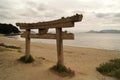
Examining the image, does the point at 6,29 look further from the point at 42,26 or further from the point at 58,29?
the point at 58,29

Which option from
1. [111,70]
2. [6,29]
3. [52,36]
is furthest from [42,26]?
[6,29]

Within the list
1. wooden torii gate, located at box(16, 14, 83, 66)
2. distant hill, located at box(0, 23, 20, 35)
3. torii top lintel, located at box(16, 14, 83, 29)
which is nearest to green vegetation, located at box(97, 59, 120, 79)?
wooden torii gate, located at box(16, 14, 83, 66)

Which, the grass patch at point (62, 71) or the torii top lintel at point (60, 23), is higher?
the torii top lintel at point (60, 23)

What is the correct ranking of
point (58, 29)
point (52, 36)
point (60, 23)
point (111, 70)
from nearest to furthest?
point (60, 23) → point (58, 29) → point (52, 36) → point (111, 70)

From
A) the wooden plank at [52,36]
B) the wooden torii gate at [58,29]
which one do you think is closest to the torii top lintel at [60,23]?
the wooden torii gate at [58,29]

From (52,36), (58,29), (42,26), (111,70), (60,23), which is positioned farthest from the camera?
(111,70)

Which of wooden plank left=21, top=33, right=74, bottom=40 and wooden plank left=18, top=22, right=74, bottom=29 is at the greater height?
wooden plank left=18, top=22, right=74, bottom=29

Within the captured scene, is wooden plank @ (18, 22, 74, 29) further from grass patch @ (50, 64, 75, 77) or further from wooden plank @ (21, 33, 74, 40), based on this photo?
grass patch @ (50, 64, 75, 77)

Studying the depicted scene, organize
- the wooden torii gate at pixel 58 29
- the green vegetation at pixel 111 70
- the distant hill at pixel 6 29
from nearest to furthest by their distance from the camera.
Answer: the wooden torii gate at pixel 58 29
the green vegetation at pixel 111 70
the distant hill at pixel 6 29

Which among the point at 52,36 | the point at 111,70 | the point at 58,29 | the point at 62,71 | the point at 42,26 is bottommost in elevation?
the point at 111,70

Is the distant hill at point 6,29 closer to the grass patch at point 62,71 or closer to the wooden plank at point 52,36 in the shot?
the wooden plank at point 52,36

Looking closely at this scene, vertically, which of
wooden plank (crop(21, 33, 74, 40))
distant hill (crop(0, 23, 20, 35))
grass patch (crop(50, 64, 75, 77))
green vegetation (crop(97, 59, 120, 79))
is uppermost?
distant hill (crop(0, 23, 20, 35))

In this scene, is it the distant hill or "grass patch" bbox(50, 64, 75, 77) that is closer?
"grass patch" bbox(50, 64, 75, 77)

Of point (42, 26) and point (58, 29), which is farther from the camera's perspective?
point (42, 26)
